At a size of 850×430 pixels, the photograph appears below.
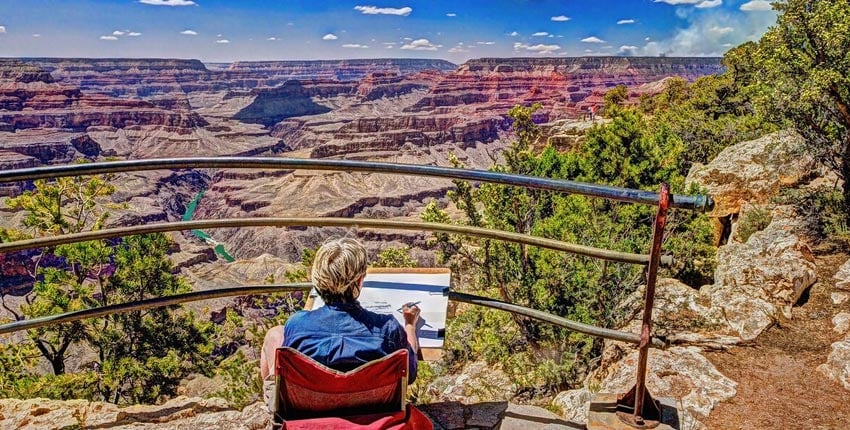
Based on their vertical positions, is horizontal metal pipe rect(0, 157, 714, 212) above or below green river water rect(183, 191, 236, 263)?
above

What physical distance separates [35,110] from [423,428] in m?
172

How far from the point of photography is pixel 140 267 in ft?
47.3

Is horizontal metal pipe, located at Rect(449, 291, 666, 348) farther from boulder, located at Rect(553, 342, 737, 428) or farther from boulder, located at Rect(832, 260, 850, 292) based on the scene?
boulder, located at Rect(832, 260, 850, 292)

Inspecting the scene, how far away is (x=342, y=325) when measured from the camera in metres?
2.10

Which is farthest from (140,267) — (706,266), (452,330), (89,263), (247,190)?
(247,190)

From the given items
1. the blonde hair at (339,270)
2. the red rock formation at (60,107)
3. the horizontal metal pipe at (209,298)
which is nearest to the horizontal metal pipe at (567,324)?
the horizontal metal pipe at (209,298)

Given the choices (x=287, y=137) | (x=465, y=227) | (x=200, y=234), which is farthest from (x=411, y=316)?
(x=287, y=137)

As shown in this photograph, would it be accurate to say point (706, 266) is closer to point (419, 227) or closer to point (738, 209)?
point (738, 209)

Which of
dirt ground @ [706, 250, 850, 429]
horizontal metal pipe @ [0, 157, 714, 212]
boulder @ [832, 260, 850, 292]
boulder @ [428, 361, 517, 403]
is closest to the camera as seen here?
horizontal metal pipe @ [0, 157, 714, 212]

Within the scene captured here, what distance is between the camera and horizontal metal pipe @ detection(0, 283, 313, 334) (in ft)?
9.59

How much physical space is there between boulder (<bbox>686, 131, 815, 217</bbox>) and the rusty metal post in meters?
9.92

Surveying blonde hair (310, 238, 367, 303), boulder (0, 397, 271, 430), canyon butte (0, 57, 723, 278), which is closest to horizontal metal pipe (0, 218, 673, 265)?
blonde hair (310, 238, 367, 303)

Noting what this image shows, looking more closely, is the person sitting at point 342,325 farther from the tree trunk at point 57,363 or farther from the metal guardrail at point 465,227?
the tree trunk at point 57,363

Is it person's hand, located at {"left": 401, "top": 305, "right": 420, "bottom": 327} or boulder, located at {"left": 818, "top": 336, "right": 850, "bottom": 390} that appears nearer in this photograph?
person's hand, located at {"left": 401, "top": 305, "right": 420, "bottom": 327}
